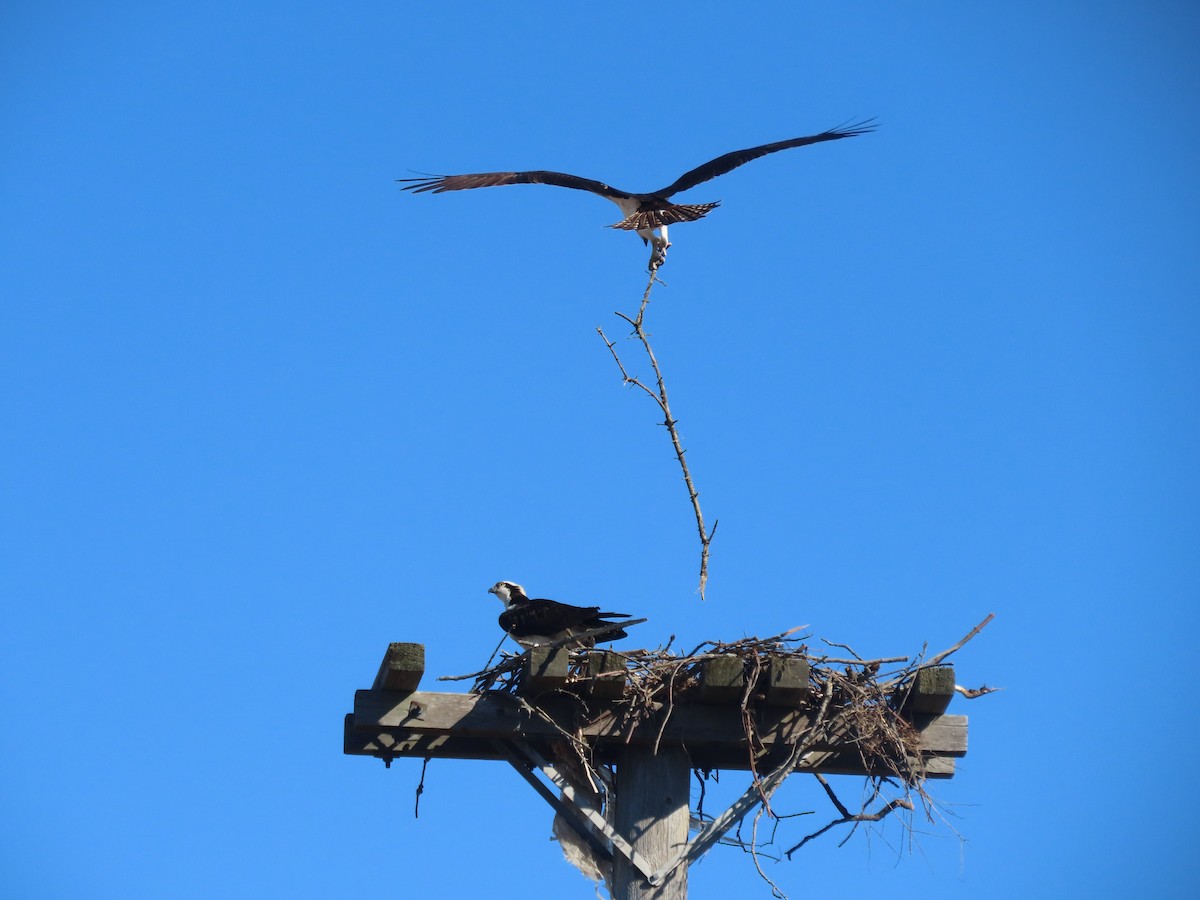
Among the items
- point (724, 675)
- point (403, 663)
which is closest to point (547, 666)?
point (403, 663)

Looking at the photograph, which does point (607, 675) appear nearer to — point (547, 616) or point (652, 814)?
point (652, 814)

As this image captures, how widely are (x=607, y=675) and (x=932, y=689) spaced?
141 centimetres

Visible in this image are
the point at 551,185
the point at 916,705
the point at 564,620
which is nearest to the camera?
the point at 916,705

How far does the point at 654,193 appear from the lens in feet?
34.8

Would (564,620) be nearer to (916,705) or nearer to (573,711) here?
(573,711)

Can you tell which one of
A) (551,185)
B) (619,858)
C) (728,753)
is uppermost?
(551,185)

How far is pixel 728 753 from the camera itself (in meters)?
6.64

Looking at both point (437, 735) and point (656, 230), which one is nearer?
point (437, 735)

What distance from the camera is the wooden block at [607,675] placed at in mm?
6230

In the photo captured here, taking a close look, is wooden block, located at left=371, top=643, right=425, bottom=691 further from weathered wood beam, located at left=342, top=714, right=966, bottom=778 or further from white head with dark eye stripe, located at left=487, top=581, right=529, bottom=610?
white head with dark eye stripe, located at left=487, top=581, right=529, bottom=610

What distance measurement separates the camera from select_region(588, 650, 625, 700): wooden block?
6230 mm

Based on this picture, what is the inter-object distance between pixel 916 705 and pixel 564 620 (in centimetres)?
197

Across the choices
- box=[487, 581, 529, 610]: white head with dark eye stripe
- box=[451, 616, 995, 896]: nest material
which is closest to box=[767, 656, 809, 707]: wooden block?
box=[451, 616, 995, 896]: nest material

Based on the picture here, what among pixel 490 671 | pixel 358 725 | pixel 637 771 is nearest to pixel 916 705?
pixel 637 771
